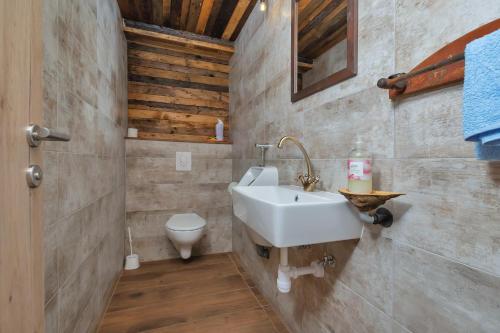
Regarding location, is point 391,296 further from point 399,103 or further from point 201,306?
point 201,306

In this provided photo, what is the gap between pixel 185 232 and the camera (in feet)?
6.76

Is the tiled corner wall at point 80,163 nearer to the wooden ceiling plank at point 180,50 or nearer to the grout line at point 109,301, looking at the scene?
the grout line at point 109,301

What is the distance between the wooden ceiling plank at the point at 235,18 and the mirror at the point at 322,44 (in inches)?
34.3

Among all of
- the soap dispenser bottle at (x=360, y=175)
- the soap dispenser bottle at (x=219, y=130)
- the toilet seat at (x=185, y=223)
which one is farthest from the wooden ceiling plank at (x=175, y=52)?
the soap dispenser bottle at (x=360, y=175)

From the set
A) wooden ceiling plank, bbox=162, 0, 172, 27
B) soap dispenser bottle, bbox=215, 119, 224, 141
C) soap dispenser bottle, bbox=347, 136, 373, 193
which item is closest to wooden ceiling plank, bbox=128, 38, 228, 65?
wooden ceiling plank, bbox=162, 0, 172, 27

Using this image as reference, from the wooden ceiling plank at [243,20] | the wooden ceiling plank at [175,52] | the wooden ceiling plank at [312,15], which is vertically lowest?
the wooden ceiling plank at [312,15]

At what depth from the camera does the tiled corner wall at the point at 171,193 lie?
2.38 metres

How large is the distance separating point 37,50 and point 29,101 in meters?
0.15

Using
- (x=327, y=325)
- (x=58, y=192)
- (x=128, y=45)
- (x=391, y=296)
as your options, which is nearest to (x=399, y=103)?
(x=391, y=296)

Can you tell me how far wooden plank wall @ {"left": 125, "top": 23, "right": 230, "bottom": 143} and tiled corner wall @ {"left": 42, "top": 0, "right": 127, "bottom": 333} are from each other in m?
0.63

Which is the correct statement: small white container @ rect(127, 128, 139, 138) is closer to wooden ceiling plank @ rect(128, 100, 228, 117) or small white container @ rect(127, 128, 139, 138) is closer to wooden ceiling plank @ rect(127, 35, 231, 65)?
wooden ceiling plank @ rect(128, 100, 228, 117)

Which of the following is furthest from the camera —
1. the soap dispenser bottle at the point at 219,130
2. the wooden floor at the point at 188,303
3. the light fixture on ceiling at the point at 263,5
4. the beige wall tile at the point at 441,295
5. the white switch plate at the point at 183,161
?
the soap dispenser bottle at the point at 219,130

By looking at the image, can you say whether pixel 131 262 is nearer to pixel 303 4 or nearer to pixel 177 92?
pixel 177 92

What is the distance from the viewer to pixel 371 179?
2.72ft
